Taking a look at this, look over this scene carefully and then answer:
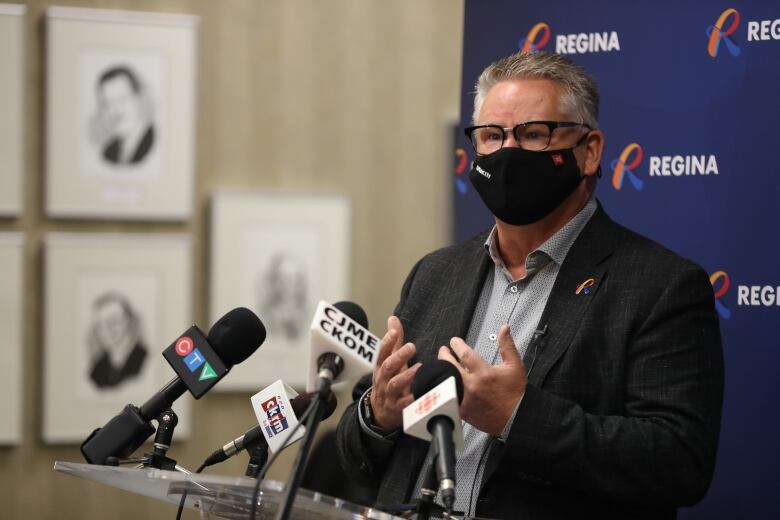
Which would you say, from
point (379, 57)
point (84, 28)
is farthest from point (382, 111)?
Answer: point (84, 28)

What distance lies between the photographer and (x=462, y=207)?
334cm

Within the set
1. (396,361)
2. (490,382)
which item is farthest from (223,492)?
(490,382)

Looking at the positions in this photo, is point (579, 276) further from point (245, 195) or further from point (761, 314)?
point (245, 195)

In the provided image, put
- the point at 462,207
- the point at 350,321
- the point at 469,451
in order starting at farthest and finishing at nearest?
1. the point at 462,207
2. the point at 469,451
3. the point at 350,321

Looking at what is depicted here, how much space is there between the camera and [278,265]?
4844 mm

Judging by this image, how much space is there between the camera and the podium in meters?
1.50

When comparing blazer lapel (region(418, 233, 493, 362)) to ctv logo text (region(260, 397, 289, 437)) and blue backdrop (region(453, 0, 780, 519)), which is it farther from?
blue backdrop (region(453, 0, 780, 519))

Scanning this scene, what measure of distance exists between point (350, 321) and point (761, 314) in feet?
4.64

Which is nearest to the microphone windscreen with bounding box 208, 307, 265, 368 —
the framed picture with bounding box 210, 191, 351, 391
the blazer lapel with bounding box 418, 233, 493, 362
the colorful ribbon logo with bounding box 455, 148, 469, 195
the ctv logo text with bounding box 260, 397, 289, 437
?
the ctv logo text with bounding box 260, 397, 289, 437

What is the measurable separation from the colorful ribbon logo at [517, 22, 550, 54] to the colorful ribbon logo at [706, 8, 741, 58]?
0.57 meters

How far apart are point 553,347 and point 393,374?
37 cm

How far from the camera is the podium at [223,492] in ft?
4.93

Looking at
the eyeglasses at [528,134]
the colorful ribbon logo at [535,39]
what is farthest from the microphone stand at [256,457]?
the colorful ribbon logo at [535,39]

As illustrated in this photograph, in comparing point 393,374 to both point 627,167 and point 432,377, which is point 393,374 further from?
point 627,167
